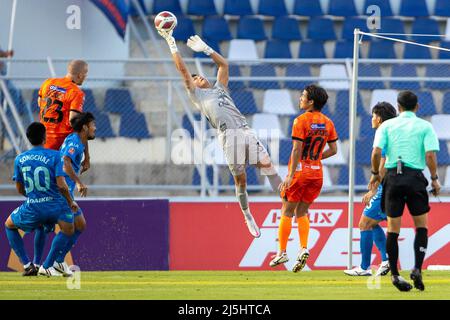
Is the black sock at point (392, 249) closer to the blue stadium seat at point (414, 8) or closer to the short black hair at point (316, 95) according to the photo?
the short black hair at point (316, 95)

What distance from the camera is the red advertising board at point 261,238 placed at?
1669cm

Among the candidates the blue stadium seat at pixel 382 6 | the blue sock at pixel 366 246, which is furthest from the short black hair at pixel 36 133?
the blue stadium seat at pixel 382 6

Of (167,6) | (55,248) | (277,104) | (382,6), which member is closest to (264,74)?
→ (277,104)

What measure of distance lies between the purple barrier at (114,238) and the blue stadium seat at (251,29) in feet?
19.6

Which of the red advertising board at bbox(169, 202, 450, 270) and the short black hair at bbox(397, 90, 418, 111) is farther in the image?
the red advertising board at bbox(169, 202, 450, 270)

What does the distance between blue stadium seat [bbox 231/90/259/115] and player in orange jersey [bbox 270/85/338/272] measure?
421 centimetres

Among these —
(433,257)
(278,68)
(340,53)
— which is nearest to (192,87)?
(433,257)

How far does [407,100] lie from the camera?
11562mm

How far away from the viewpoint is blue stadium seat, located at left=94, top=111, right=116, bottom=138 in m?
18.3

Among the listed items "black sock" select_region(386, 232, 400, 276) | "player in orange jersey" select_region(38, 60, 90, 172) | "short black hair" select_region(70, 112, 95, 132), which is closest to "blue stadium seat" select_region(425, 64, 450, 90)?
"player in orange jersey" select_region(38, 60, 90, 172)

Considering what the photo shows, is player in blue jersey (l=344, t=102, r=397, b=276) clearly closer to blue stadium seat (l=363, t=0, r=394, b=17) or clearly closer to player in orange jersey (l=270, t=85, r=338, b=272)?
player in orange jersey (l=270, t=85, r=338, b=272)
